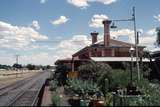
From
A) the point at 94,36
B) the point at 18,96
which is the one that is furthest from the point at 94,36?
the point at 18,96

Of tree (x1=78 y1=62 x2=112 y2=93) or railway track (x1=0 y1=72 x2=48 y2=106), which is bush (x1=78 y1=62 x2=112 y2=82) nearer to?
tree (x1=78 y1=62 x2=112 y2=93)

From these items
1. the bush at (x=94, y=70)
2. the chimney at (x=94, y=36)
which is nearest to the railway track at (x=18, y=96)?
the bush at (x=94, y=70)

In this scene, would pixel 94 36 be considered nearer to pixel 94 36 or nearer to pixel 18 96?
pixel 94 36

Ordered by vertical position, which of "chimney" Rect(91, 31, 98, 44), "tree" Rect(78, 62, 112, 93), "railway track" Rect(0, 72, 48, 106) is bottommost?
"railway track" Rect(0, 72, 48, 106)

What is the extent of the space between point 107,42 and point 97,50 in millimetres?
2621

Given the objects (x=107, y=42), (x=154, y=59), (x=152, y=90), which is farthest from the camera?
(x=107, y=42)

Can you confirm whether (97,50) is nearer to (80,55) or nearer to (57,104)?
(80,55)

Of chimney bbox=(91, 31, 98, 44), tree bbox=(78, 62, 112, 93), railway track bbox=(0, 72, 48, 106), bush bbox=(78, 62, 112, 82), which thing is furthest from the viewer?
chimney bbox=(91, 31, 98, 44)

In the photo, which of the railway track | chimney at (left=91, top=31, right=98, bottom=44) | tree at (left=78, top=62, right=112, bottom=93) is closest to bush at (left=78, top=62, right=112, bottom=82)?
tree at (left=78, top=62, right=112, bottom=93)

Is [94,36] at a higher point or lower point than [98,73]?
higher

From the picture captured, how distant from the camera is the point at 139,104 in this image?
629 inches

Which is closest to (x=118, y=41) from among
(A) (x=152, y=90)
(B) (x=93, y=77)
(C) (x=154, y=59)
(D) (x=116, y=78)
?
(C) (x=154, y=59)

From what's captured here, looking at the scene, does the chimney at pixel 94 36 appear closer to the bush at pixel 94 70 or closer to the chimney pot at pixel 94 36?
the chimney pot at pixel 94 36

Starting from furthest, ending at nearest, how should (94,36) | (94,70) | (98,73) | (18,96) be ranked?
(94,36)
(18,96)
(94,70)
(98,73)
